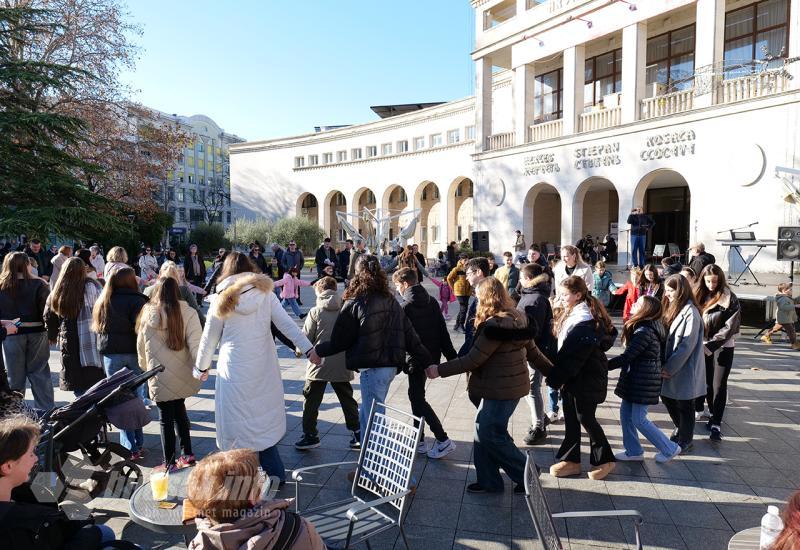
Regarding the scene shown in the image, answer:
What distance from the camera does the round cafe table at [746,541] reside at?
2.41 meters

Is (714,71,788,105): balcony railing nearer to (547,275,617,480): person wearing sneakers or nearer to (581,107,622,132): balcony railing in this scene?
(581,107,622,132): balcony railing

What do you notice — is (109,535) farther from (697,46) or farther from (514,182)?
(514,182)

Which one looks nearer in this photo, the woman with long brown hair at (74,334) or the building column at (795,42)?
the woman with long brown hair at (74,334)

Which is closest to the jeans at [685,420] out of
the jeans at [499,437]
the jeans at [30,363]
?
the jeans at [499,437]

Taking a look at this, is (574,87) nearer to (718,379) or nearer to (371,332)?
(718,379)

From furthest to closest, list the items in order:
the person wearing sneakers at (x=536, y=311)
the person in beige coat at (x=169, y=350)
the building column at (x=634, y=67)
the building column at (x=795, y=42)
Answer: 1. the building column at (x=634, y=67)
2. the building column at (x=795, y=42)
3. the person wearing sneakers at (x=536, y=311)
4. the person in beige coat at (x=169, y=350)

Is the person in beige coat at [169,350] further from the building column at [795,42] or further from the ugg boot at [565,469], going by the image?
the building column at [795,42]

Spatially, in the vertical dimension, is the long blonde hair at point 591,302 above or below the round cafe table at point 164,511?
above

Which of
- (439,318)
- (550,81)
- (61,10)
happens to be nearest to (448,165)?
(550,81)

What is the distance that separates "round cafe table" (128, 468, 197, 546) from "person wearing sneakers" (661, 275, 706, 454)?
426 centimetres

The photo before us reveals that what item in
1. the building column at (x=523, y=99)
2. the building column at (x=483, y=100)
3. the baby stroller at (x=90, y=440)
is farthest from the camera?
the building column at (x=483, y=100)

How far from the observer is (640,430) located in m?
4.77

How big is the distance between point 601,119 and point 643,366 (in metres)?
18.8

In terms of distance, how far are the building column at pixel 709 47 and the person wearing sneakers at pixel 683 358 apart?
15.7 m
